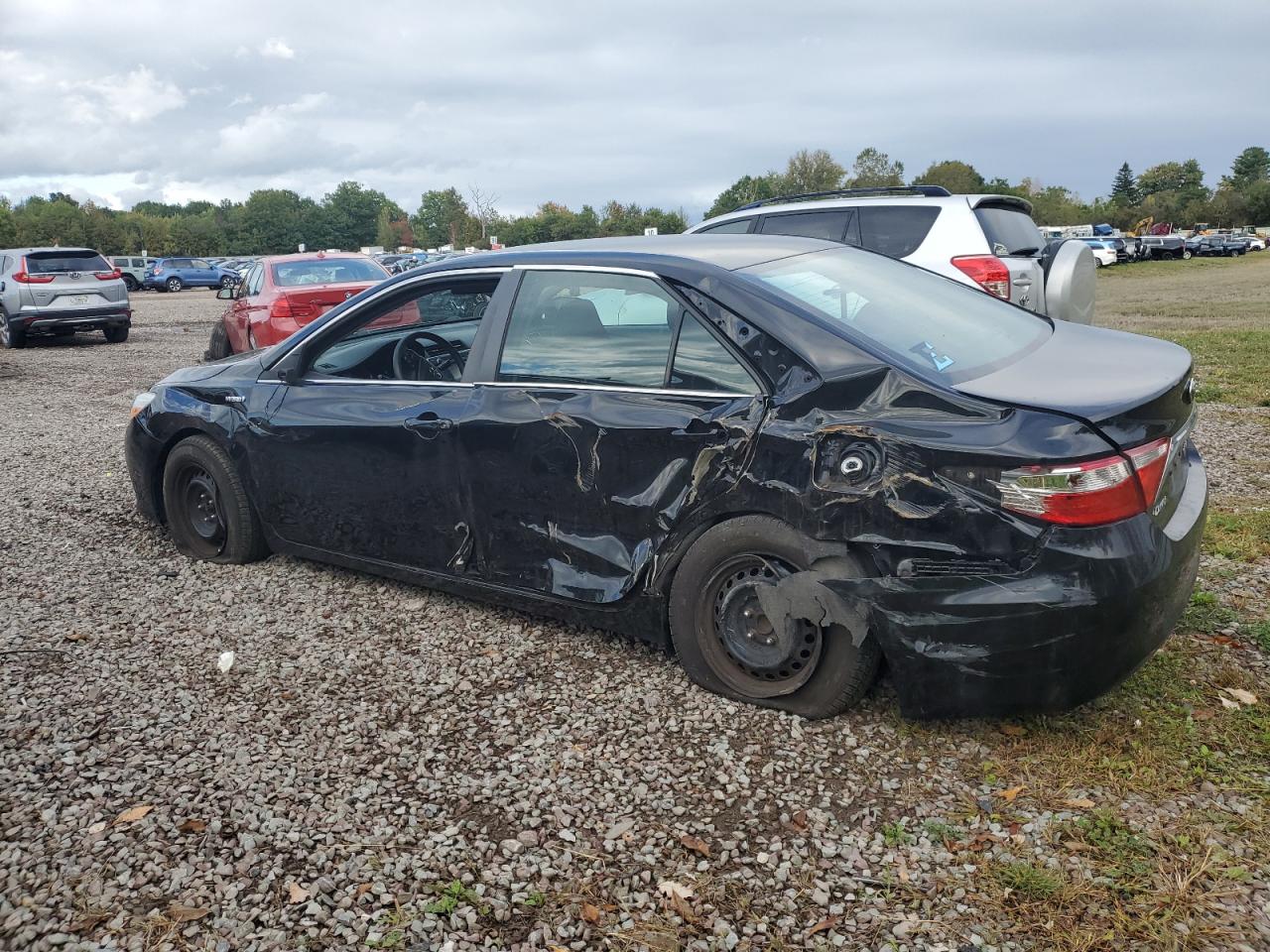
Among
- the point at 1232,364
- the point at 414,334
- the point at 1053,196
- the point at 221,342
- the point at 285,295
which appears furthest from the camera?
the point at 1053,196

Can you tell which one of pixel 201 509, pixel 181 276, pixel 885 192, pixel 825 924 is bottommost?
pixel 825 924

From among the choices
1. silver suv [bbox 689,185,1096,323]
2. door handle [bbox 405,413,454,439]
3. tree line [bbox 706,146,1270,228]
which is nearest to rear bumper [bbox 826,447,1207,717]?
door handle [bbox 405,413,454,439]

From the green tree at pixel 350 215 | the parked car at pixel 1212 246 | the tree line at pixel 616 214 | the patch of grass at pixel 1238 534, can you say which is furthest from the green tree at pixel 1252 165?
the patch of grass at pixel 1238 534

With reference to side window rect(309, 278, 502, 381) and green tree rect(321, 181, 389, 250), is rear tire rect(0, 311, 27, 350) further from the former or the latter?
green tree rect(321, 181, 389, 250)

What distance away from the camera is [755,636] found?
135 inches

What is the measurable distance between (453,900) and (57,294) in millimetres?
17568

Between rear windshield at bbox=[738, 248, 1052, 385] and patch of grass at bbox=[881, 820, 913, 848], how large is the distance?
131 centimetres

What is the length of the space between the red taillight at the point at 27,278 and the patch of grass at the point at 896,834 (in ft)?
59.2

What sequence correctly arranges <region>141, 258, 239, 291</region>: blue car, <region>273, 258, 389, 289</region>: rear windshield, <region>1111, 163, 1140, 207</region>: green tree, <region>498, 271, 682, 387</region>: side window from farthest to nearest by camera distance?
<region>1111, 163, 1140, 207</region>: green tree
<region>141, 258, 239, 291</region>: blue car
<region>273, 258, 389, 289</region>: rear windshield
<region>498, 271, 682, 387</region>: side window

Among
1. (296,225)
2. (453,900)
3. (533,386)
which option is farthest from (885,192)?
(296,225)

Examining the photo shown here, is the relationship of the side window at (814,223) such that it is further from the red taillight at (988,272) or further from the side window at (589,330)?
the side window at (589,330)

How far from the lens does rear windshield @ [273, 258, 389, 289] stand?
1209cm

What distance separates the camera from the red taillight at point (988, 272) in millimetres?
7340

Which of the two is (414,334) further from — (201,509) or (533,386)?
(201,509)
